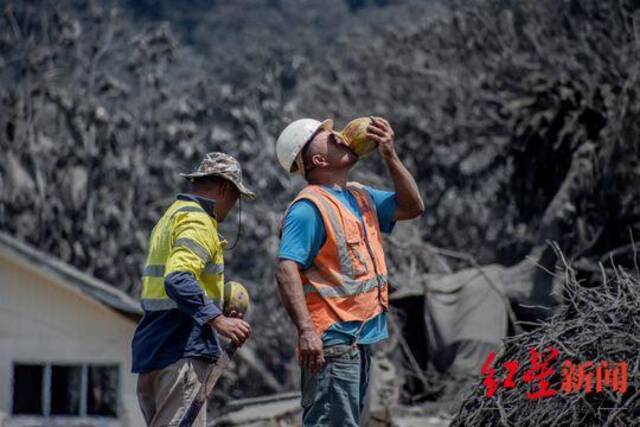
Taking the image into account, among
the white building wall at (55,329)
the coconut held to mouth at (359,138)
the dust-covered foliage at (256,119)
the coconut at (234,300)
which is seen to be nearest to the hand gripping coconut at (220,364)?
the coconut at (234,300)

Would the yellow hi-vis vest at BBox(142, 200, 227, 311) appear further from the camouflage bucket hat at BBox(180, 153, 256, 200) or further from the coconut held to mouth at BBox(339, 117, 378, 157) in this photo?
the coconut held to mouth at BBox(339, 117, 378, 157)

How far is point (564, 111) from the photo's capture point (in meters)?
15.0

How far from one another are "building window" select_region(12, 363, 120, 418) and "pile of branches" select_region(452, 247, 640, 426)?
784 cm

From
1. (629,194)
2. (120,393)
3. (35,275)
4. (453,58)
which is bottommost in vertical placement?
(120,393)

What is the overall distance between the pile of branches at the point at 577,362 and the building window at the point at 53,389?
7.84 m

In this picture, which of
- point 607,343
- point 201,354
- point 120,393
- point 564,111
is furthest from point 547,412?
point 564,111

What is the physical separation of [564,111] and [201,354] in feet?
31.6

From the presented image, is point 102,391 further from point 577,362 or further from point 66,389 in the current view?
point 577,362

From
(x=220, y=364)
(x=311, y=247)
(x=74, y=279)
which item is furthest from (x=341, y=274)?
(x=74, y=279)

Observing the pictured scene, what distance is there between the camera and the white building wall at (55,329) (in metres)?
13.3

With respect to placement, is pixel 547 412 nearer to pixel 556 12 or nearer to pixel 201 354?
pixel 201 354

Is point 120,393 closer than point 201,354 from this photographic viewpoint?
No

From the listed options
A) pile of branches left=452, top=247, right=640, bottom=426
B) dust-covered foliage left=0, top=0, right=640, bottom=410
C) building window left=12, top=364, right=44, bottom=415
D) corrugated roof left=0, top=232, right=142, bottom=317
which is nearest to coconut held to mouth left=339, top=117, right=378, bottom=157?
pile of branches left=452, top=247, right=640, bottom=426

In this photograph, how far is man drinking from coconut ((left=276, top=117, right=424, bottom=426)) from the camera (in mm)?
5738
